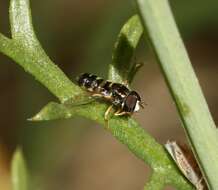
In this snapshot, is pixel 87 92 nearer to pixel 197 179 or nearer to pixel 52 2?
pixel 197 179

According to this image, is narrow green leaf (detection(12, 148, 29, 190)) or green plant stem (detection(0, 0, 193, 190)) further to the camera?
narrow green leaf (detection(12, 148, 29, 190))

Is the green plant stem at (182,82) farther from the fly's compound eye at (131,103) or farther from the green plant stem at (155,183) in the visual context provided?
the fly's compound eye at (131,103)

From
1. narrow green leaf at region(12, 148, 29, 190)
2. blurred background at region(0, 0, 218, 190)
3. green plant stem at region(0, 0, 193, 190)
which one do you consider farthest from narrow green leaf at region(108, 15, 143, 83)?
blurred background at region(0, 0, 218, 190)

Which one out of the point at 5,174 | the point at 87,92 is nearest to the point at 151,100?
the point at 5,174

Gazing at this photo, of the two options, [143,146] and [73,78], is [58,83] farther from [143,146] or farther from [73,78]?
[73,78]

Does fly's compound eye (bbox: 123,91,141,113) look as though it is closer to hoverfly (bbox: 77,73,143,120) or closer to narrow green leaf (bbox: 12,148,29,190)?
hoverfly (bbox: 77,73,143,120)

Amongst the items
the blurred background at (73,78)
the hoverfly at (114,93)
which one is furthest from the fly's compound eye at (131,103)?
the blurred background at (73,78)
